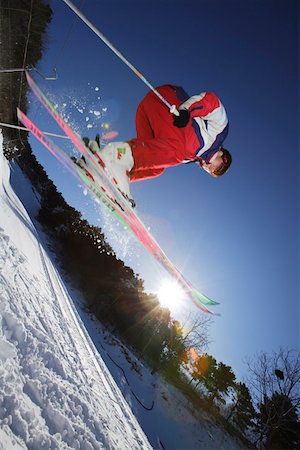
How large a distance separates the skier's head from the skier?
33cm

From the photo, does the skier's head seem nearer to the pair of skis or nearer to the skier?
the skier

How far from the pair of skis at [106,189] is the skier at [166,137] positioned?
0.40 ft

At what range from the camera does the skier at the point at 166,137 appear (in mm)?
2787

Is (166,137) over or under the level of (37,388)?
over

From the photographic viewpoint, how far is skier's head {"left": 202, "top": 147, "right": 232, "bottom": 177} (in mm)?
3625

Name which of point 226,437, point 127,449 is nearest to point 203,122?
point 127,449

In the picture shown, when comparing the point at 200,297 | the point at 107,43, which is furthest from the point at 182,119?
the point at 200,297

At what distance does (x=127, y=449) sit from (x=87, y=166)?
3.59 m

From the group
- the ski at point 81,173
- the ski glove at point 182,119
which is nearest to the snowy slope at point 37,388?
the ski at point 81,173

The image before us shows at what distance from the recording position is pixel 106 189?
3.15m

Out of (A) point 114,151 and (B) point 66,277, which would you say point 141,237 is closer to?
(A) point 114,151

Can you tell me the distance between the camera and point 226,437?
518 inches

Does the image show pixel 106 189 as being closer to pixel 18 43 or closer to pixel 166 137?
pixel 166 137

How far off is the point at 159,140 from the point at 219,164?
1182 mm
